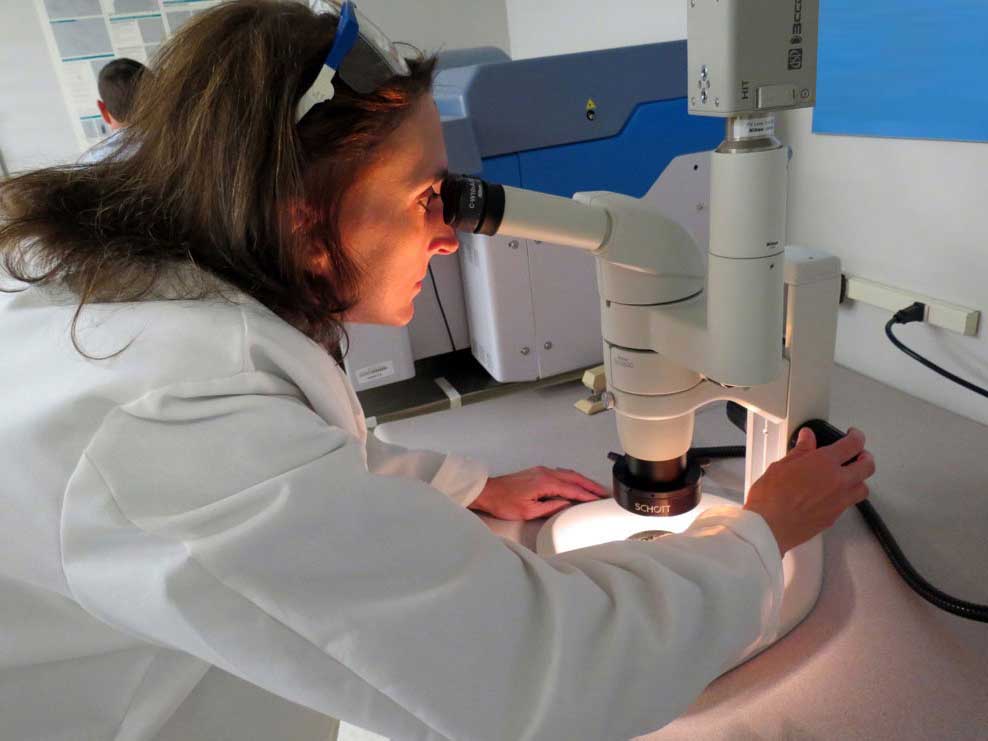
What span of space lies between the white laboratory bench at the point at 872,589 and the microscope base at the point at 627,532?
1.0 inches

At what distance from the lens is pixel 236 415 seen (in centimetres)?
41

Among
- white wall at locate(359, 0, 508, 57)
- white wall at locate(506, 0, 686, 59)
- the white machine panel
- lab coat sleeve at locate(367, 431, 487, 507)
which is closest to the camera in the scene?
lab coat sleeve at locate(367, 431, 487, 507)

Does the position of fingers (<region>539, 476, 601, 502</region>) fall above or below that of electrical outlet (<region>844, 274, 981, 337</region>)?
below

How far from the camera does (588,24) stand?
1740mm

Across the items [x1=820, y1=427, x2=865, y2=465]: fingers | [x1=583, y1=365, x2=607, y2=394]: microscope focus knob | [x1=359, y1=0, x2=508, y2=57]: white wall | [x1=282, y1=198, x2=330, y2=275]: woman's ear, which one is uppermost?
[x1=359, y1=0, x2=508, y2=57]: white wall

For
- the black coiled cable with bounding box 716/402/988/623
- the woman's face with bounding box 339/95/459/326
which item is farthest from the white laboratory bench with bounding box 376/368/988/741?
the woman's face with bounding box 339/95/459/326

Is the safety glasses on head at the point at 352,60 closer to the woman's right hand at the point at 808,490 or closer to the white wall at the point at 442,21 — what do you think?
the woman's right hand at the point at 808,490

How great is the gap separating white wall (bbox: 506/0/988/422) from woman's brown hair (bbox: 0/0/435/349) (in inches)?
29.8

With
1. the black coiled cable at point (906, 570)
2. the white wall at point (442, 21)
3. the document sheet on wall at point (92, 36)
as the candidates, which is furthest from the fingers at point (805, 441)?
the document sheet on wall at point (92, 36)

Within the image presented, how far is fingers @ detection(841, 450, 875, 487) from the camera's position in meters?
0.62

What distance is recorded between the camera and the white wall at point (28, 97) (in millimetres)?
2072

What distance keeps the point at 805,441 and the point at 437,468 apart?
0.40 meters

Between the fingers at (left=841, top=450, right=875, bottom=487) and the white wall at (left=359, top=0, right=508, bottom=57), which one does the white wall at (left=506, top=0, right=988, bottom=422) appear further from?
the white wall at (left=359, top=0, right=508, bottom=57)

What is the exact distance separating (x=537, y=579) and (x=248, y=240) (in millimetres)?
306
